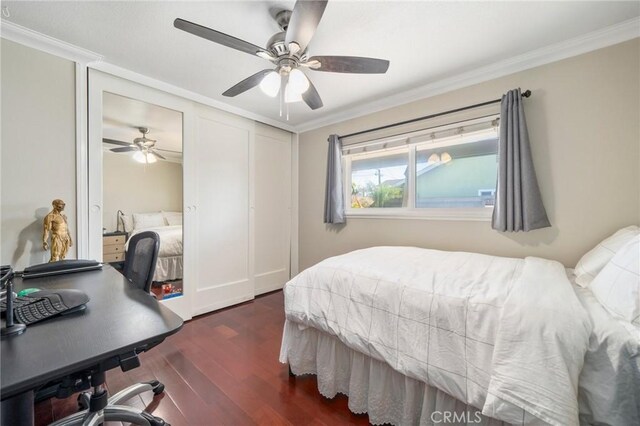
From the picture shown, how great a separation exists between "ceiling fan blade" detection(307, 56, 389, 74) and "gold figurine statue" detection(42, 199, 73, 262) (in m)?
2.06

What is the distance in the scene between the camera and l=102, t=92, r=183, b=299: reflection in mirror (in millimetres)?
2188

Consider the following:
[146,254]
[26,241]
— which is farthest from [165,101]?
[146,254]

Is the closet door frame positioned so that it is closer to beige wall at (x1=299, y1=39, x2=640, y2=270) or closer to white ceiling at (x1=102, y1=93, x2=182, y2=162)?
white ceiling at (x1=102, y1=93, x2=182, y2=162)

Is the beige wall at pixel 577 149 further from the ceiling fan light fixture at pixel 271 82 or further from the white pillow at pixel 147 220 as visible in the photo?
the white pillow at pixel 147 220

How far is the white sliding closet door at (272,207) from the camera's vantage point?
3.43 metres

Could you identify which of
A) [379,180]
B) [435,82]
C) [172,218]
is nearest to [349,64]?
[435,82]

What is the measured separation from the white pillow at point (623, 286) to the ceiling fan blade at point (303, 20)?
171 cm

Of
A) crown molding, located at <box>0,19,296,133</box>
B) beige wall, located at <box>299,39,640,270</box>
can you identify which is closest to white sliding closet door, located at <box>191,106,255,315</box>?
crown molding, located at <box>0,19,296,133</box>

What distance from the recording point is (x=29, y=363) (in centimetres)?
65

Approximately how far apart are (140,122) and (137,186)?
2.02 ft

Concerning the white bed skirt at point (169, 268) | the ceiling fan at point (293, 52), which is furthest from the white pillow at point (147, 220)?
the ceiling fan at point (293, 52)

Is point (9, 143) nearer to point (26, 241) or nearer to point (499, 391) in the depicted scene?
point (26, 241)

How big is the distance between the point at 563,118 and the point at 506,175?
56cm

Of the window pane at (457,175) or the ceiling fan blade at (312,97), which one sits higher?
the ceiling fan blade at (312,97)
